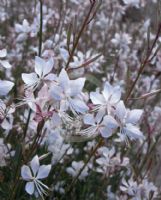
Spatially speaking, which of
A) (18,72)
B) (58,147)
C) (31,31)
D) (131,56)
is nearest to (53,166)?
(58,147)

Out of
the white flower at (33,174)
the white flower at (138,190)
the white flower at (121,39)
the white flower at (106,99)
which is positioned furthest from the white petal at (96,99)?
the white flower at (121,39)

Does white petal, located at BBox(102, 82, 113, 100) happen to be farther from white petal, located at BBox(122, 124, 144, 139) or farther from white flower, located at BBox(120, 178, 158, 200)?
white flower, located at BBox(120, 178, 158, 200)

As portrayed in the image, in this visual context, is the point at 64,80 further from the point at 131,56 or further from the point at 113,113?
the point at 131,56

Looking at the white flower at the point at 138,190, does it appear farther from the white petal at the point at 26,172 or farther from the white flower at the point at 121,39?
the white flower at the point at 121,39

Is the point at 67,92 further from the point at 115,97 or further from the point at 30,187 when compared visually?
the point at 30,187

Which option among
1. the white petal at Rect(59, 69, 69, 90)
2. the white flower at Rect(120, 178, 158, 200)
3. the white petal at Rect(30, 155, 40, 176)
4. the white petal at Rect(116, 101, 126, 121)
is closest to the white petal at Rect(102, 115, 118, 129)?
the white petal at Rect(116, 101, 126, 121)

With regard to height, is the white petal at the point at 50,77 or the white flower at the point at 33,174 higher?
the white petal at the point at 50,77

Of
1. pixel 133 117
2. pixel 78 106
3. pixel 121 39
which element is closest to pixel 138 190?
pixel 133 117

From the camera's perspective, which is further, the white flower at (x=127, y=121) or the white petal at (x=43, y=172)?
the white petal at (x=43, y=172)
